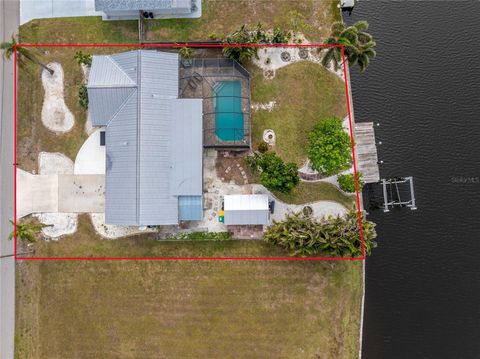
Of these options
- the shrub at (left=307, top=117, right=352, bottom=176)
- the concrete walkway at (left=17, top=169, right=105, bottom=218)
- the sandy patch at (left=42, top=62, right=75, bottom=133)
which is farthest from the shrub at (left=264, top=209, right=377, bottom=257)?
the sandy patch at (left=42, top=62, right=75, bottom=133)

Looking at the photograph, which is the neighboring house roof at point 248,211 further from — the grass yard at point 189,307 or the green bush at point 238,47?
the green bush at point 238,47

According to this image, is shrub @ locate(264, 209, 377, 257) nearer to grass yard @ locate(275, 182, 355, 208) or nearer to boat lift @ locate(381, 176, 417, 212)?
grass yard @ locate(275, 182, 355, 208)

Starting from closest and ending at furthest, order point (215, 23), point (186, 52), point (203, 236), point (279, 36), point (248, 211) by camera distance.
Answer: point (248, 211)
point (186, 52)
point (203, 236)
point (279, 36)
point (215, 23)

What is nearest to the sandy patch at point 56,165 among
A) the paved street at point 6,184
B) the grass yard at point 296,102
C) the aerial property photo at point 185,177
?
the aerial property photo at point 185,177

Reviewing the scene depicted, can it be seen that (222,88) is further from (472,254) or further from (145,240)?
(472,254)

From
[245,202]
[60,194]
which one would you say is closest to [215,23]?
[245,202]

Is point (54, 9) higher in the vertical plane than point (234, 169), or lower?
higher

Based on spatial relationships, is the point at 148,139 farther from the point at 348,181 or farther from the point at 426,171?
the point at 426,171
